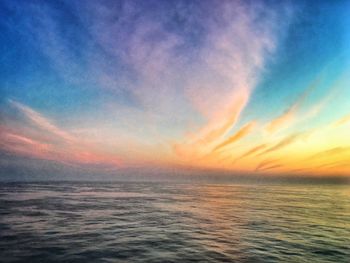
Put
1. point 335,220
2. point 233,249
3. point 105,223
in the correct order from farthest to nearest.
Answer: point 335,220 < point 105,223 < point 233,249

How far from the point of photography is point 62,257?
13859 mm

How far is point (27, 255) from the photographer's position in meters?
13.9

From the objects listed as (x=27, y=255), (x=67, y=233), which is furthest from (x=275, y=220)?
(x=27, y=255)

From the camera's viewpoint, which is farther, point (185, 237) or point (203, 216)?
point (203, 216)

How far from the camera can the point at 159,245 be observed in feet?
55.0

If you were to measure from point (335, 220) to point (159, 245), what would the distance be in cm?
2117

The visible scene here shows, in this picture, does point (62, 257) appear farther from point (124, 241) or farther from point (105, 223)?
point (105, 223)

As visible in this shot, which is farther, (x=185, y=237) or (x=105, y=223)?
(x=105, y=223)

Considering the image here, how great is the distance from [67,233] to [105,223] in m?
4.69

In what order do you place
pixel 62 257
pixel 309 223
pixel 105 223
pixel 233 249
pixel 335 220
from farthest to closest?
pixel 335 220, pixel 309 223, pixel 105 223, pixel 233 249, pixel 62 257

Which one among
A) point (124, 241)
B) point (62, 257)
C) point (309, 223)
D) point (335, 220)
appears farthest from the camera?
point (335, 220)

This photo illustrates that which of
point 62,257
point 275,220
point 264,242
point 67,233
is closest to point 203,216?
point 275,220

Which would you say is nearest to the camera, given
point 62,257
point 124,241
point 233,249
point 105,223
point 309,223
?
point 62,257

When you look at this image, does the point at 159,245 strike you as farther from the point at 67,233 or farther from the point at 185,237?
the point at 67,233
